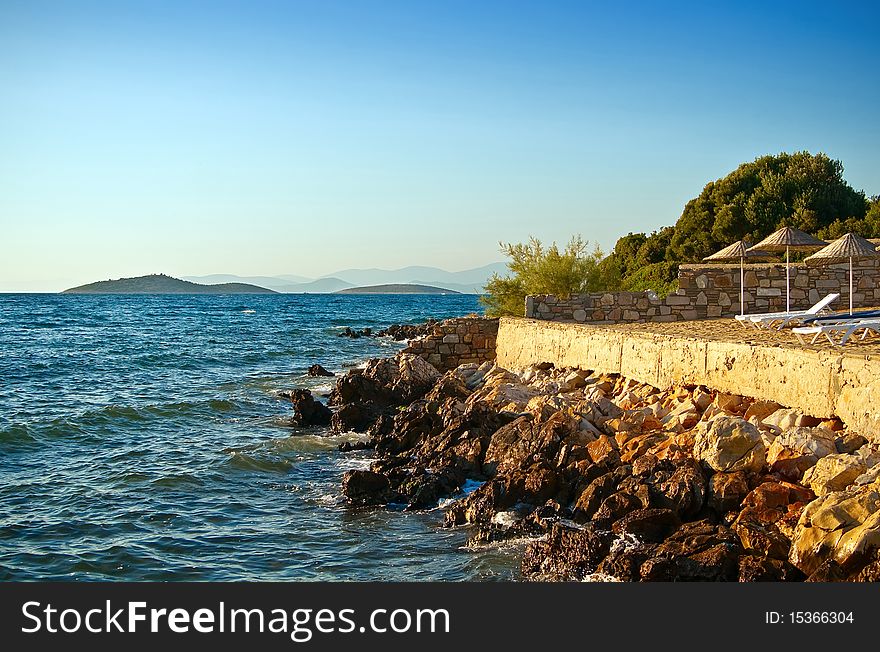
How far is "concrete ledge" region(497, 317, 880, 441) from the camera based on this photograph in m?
9.15

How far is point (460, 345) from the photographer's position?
22.2 m

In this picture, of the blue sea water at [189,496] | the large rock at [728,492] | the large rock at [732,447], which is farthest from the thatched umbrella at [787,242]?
the large rock at [728,492]

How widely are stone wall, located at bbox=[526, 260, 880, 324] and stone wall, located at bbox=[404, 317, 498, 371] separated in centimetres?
163

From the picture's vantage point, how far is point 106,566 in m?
9.16

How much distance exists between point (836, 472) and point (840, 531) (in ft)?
3.32

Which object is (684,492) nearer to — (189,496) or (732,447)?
(732,447)

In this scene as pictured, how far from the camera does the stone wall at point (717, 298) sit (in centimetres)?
2044

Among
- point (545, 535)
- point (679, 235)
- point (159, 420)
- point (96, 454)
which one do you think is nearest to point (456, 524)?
point (545, 535)

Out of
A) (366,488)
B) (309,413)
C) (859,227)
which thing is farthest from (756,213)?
(366,488)
